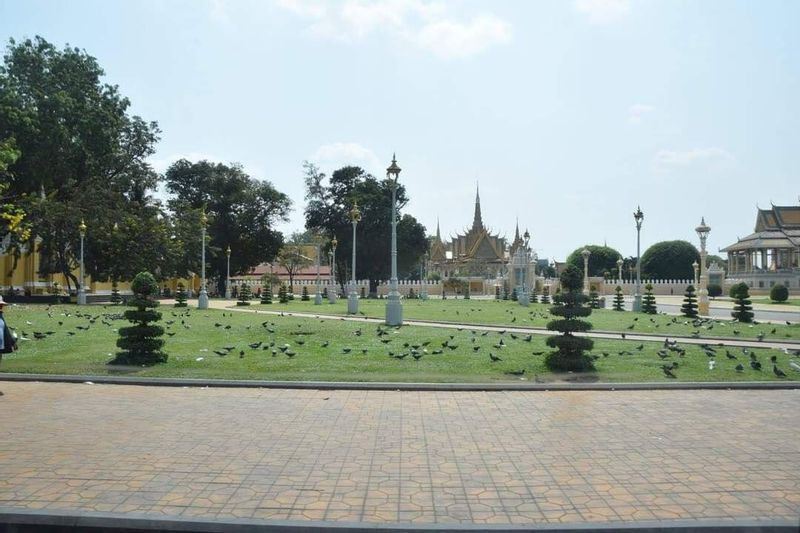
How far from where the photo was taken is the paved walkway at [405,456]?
5176mm

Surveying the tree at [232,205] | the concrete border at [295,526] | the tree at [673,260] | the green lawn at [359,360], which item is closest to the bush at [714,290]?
the tree at [673,260]

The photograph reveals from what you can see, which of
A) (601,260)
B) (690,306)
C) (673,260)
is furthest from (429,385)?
(601,260)

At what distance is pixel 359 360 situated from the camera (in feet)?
45.1

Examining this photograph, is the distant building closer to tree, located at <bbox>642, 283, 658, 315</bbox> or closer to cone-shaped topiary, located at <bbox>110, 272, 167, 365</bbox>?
tree, located at <bbox>642, 283, 658, 315</bbox>

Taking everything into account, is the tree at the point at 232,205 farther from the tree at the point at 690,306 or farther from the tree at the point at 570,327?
the tree at the point at 570,327

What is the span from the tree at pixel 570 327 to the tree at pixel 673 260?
79632 millimetres

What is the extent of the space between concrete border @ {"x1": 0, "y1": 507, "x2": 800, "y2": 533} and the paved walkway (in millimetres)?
216

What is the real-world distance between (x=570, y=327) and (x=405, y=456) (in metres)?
6.91

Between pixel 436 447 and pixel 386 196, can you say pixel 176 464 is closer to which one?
pixel 436 447

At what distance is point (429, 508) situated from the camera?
5129mm

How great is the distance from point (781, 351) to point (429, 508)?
14.3 metres

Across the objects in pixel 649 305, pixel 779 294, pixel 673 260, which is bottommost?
pixel 649 305

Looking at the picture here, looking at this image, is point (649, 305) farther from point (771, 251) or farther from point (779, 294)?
point (771, 251)

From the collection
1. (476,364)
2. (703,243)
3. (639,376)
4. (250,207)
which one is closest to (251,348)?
(476,364)
